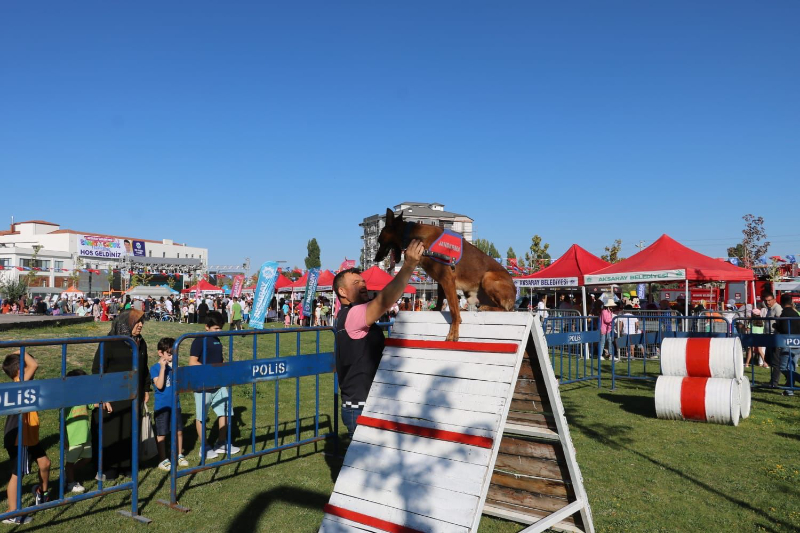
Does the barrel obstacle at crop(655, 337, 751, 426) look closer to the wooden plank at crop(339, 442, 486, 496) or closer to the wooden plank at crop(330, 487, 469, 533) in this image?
the wooden plank at crop(339, 442, 486, 496)

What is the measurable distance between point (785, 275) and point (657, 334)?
101 ft

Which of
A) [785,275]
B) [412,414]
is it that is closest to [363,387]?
[412,414]

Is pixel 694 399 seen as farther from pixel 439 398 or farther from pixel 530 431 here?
pixel 439 398

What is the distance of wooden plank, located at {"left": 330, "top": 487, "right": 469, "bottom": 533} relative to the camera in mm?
2914

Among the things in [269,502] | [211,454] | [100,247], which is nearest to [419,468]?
[269,502]

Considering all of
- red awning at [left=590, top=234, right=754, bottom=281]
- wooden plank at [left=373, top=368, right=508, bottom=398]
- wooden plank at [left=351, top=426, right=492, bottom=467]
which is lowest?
wooden plank at [left=351, top=426, right=492, bottom=467]

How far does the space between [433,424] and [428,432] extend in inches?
2.3

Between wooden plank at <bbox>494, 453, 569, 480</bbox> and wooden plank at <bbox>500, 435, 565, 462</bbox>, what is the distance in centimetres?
4

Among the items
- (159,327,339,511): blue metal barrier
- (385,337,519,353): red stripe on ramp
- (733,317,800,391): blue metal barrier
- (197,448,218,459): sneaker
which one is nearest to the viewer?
(385,337,519,353): red stripe on ramp

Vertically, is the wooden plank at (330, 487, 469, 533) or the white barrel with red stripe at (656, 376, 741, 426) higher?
the wooden plank at (330, 487, 469, 533)

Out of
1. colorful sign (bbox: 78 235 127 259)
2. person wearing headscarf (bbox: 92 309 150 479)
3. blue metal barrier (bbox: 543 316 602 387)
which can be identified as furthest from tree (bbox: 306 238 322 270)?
person wearing headscarf (bbox: 92 309 150 479)

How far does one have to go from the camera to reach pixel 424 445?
3.27 m

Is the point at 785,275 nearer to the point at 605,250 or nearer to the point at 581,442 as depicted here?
Answer: the point at 605,250

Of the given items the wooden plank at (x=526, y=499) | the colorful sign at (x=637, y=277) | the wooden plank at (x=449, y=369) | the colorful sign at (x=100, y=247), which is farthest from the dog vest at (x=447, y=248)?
the colorful sign at (x=100, y=247)
